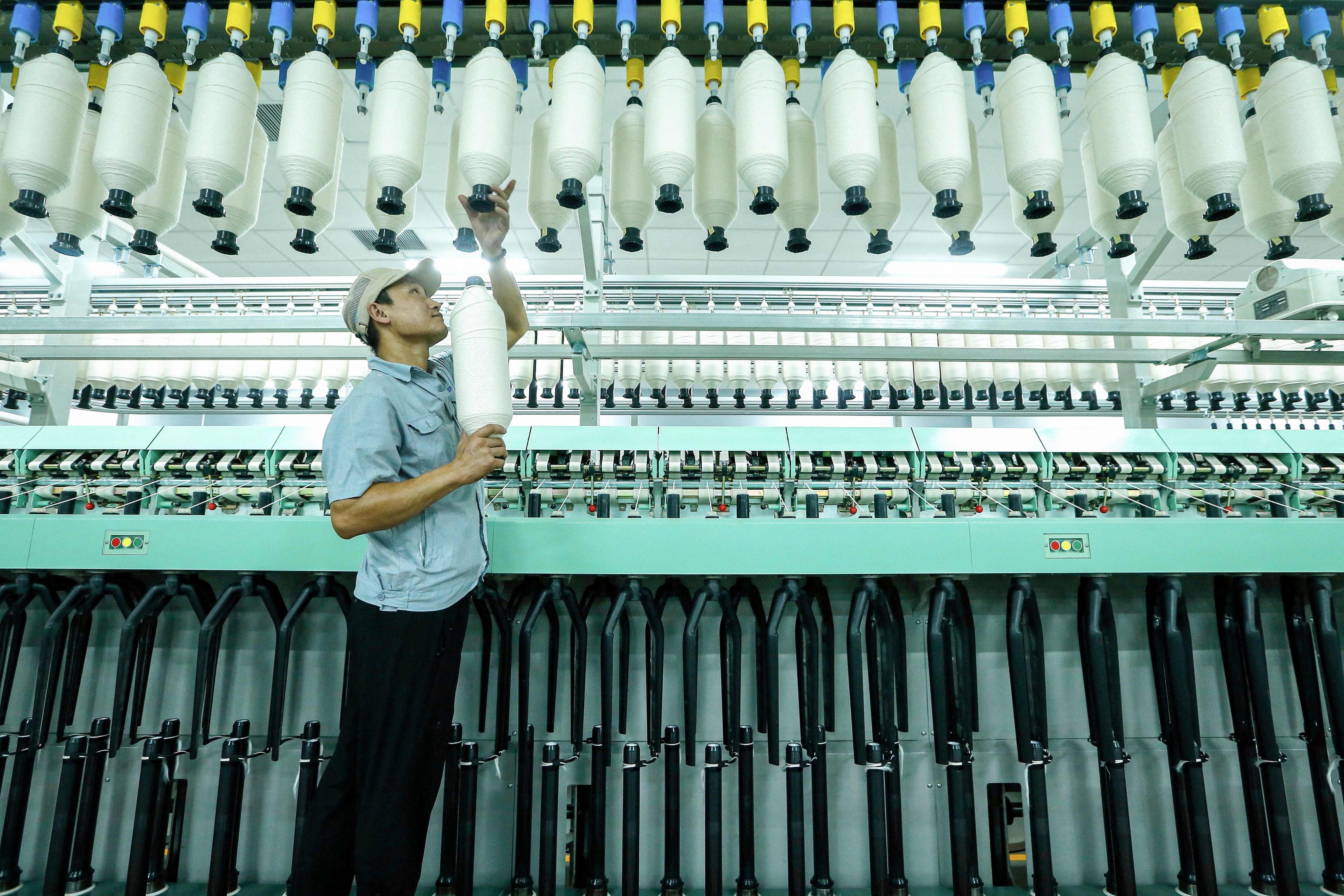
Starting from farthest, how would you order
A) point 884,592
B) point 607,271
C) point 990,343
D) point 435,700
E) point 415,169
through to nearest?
point 607,271 → point 990,343 → point 884,592 → point 415,169 → point 435,700

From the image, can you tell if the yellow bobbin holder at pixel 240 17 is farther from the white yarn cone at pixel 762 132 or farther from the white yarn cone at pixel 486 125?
the white yarn cone at pixel 762 132

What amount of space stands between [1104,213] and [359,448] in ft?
4.86

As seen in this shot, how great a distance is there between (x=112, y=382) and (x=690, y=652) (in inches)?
102

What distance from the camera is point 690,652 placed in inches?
47.1

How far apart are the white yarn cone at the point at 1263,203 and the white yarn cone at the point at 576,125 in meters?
1.28

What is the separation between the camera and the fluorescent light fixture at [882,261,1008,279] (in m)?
5.27

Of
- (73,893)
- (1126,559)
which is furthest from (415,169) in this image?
(73,893)

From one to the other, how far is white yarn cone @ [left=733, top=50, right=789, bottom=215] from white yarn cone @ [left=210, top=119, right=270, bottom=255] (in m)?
0.93

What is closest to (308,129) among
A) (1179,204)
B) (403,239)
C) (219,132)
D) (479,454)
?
(219,132)

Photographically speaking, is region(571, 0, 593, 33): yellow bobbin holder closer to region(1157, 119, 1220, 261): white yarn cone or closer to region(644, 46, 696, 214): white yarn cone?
region(644, 46, 696, 214): white yarn cone

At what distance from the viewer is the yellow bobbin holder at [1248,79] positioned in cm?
131

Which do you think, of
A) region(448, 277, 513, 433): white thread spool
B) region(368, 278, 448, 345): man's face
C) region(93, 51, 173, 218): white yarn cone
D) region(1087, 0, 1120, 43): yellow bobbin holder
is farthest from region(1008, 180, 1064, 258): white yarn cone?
region(93, 51, 173, 218): white yarn cone

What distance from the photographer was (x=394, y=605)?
3.34 feet

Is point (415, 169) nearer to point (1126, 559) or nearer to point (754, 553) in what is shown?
point (754, 553)
